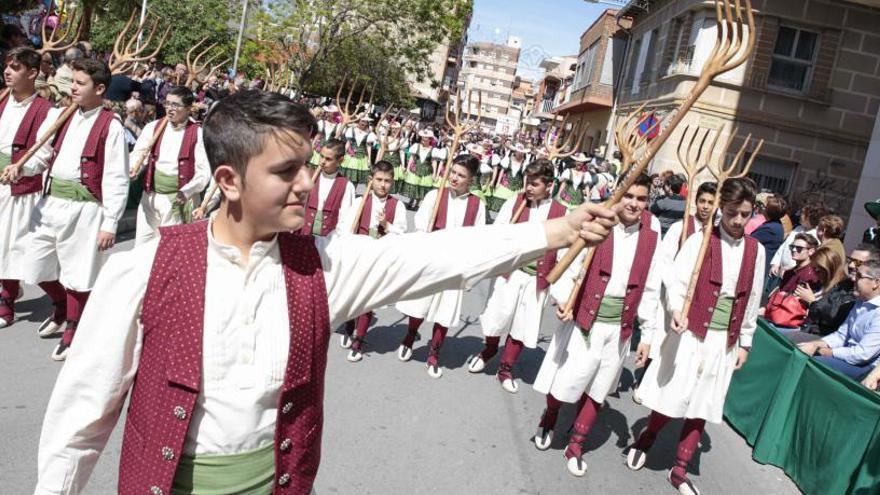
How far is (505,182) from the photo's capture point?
16375 mm

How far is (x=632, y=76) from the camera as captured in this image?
2395 centimetres

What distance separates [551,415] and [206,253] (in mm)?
3682

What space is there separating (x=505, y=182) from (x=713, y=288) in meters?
11.9

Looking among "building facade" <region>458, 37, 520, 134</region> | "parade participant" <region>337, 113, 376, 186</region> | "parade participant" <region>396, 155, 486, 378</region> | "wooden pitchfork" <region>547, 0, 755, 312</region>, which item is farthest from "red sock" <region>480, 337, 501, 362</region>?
"building facade" <region>458, 37, 520, 134</region>

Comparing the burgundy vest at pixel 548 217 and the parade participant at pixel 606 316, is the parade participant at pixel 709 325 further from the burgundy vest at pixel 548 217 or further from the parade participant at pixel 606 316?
the burgundy vest at pixel 548 217

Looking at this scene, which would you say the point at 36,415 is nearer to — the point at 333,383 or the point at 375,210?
the point at 333,383

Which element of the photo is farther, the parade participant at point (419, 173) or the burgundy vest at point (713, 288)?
the parade participant at point (419, 173)

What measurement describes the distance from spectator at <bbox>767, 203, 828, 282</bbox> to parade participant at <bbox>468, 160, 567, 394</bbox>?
4.32 m

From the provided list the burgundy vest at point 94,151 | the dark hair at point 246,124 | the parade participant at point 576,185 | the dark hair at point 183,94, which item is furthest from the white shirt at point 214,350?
the parade participant at point 576,185

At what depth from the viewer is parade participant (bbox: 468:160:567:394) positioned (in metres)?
6.15

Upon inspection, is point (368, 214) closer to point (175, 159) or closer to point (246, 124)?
point (175, 159)

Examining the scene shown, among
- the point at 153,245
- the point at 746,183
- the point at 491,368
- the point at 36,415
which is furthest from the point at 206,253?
the point at 491,368

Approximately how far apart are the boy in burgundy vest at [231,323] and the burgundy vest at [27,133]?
421 centimetres

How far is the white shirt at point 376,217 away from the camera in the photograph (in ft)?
20.4
